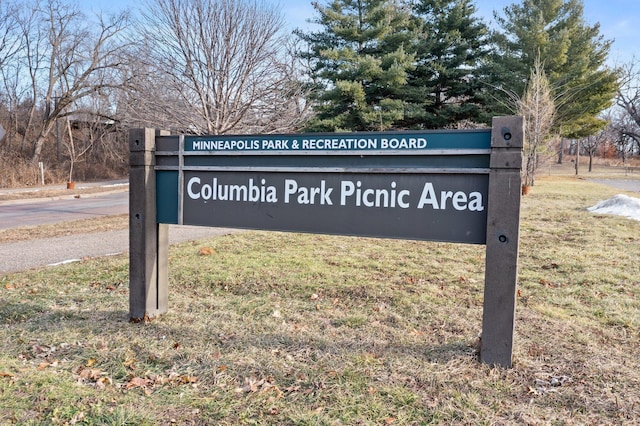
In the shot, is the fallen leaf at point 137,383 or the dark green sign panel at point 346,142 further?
the dark green sign panel at point 346,142

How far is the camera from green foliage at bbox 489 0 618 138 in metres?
25.8

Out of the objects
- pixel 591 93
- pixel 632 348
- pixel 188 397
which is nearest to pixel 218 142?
pixel 188 397

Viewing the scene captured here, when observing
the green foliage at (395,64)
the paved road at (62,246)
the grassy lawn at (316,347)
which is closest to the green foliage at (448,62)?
the green foliage at (395,64)

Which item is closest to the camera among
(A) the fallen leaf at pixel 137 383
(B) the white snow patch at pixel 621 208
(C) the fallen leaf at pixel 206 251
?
(A) the fallen leaf at pixel 137 383

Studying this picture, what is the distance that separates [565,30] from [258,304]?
2869 cm

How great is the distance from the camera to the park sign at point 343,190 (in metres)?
2.95

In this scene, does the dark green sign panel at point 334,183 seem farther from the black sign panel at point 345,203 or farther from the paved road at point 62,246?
the paved road at point 62,246

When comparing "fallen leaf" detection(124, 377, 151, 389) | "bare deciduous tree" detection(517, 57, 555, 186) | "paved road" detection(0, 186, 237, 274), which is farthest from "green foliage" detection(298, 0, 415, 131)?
"fallen leaf" detection(124, 377, 151, 389)

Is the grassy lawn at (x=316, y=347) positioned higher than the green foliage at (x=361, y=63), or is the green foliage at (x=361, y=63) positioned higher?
the green foliage at (x=361, y=63)

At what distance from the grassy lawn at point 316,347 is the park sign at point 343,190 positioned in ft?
1.43

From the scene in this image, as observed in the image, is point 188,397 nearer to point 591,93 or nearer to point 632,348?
point 632,348

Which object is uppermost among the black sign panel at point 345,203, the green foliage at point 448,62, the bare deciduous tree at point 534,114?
the green foliage at point 448,62

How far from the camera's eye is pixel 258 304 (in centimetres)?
439

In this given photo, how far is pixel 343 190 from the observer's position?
334 centimetres
